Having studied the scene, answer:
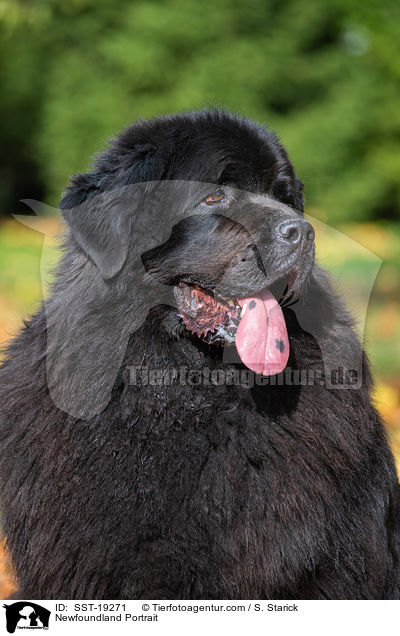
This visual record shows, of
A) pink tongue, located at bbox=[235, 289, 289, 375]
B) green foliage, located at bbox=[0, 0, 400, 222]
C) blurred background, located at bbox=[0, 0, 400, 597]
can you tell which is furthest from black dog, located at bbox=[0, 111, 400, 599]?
green foliage, located at bbox=[0, 0, 400, 222]

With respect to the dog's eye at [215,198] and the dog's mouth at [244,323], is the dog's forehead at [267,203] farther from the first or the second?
the dog's mouth at [244,323]

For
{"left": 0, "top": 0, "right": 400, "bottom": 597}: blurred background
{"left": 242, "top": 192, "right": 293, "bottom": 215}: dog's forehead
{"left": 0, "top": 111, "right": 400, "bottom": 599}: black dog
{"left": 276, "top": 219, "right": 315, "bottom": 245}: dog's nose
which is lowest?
{"left": 0, "top": 111, "right": 400, "bottom": 599}: black dog

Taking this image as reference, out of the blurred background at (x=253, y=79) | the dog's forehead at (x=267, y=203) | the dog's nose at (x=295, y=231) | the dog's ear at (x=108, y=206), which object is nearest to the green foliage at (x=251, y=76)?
the blurred background at (x=253, y=79)

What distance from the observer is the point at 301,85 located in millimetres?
15852

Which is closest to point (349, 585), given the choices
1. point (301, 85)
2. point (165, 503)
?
point (165, 503)

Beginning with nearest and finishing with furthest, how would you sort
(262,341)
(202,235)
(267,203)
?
(262,341), (202,235), (267,203)

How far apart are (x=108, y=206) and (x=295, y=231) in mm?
780

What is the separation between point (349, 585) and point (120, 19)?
15247 millimetres

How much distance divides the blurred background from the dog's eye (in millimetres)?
11204

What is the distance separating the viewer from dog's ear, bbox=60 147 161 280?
296 centimetres
